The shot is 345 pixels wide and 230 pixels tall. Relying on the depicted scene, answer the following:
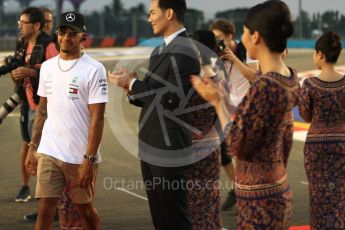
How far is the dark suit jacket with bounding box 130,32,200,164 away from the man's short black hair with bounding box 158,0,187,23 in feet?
0.66

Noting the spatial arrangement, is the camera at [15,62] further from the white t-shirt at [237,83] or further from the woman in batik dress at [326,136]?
the woman in batik dress at [326,136]

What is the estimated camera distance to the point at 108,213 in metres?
8.33

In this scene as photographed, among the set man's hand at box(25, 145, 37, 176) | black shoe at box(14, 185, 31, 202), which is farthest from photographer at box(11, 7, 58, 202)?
man's hand at box(25, 145, 37, 176)

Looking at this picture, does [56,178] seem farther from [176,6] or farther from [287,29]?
[287,29]

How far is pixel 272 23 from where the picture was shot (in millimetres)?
4316

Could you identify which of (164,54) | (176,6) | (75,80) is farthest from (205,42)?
(75,80)

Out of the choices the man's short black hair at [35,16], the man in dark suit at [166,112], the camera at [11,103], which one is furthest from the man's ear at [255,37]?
the camera at [11,103]

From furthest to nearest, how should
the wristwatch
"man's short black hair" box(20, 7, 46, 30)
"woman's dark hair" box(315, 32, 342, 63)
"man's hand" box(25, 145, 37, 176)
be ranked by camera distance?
1. "man's short black hair" box(20, 7, 46, 30)
2. "woman's dark hair" box(315, 32, 342, 63)
3. "man's hand" box(25, 145, 37, 176)
4. the wristwatch

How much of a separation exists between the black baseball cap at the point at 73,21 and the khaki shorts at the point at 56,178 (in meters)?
0.98

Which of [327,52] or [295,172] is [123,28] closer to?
[295,172]

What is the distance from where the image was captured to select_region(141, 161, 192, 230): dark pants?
558 centimetres

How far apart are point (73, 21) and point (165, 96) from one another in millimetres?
1088

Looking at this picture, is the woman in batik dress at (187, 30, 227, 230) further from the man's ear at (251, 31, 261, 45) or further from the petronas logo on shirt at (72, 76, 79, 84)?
the man's ear at (251, 31, 261, 45)

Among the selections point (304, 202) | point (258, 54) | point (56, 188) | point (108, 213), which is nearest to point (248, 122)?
point (258, 54)
